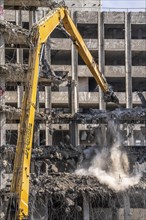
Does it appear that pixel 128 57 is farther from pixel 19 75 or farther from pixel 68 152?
pixel 68 152

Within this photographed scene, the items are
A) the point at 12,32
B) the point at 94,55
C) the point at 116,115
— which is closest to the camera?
the point at 12,32

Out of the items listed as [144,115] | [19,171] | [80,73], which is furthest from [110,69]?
[19,171]

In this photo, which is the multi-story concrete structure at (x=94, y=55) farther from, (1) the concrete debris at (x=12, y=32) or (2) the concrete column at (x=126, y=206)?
(2) the concrete column at (x=126, y=206)

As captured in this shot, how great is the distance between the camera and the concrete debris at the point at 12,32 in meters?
38.4

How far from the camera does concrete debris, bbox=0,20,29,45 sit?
38.4 metres

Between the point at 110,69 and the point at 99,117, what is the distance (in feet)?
70.4

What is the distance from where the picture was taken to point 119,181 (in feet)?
119

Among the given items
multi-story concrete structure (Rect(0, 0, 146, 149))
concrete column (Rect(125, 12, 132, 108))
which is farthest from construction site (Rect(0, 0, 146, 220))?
concrete column (Rect(125, 12, 132, 108))

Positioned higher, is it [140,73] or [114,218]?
[140,73]

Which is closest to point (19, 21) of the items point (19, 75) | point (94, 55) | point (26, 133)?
point (94, 55)

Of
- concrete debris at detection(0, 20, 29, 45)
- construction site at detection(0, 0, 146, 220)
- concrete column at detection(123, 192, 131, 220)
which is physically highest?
concrete debris at detection(0, 20, 29, 45)

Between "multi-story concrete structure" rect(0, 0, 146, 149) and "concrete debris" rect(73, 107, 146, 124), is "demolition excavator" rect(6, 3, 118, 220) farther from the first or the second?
"multi-story concrete structure" rect(0, 0, 146, 149)

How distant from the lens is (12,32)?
3941 cm

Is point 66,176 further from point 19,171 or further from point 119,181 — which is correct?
point 19,171
